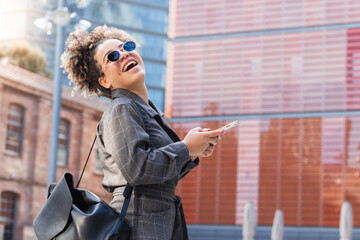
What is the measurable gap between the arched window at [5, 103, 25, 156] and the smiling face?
49.1 feet

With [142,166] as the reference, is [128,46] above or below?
above

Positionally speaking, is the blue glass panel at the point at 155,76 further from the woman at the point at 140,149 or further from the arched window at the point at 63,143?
the woman at the point at 140,149

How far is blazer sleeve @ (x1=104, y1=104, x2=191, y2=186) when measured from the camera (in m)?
1.62

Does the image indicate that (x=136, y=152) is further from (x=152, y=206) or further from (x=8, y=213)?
(x=8, y=213)

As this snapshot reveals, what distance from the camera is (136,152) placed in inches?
63.9

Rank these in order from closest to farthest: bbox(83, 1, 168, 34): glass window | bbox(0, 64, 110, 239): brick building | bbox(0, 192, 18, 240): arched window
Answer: bbox(0, 192, 18, 240): arched window, bbox(0, 64, 110, 239): brick building, bbox(83, 1, 168, 34): glass window

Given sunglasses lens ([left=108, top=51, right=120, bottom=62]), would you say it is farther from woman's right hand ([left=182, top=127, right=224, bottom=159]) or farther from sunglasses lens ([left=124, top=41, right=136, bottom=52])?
woman's right hand ([left=182, top=127, right=224, bottom=159])

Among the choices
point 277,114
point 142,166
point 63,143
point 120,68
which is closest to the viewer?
point 142,166

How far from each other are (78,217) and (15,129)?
1567 centimetres

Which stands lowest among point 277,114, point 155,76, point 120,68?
point 120,68

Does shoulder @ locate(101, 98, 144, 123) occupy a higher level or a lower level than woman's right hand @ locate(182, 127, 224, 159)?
higher

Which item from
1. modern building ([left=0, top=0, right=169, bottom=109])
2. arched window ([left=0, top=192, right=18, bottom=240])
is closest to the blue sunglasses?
arched window ([left=0, top=192, right=18, bottom=240])

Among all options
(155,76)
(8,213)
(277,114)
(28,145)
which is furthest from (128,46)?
(155,76)

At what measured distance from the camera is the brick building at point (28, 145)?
16172mm
